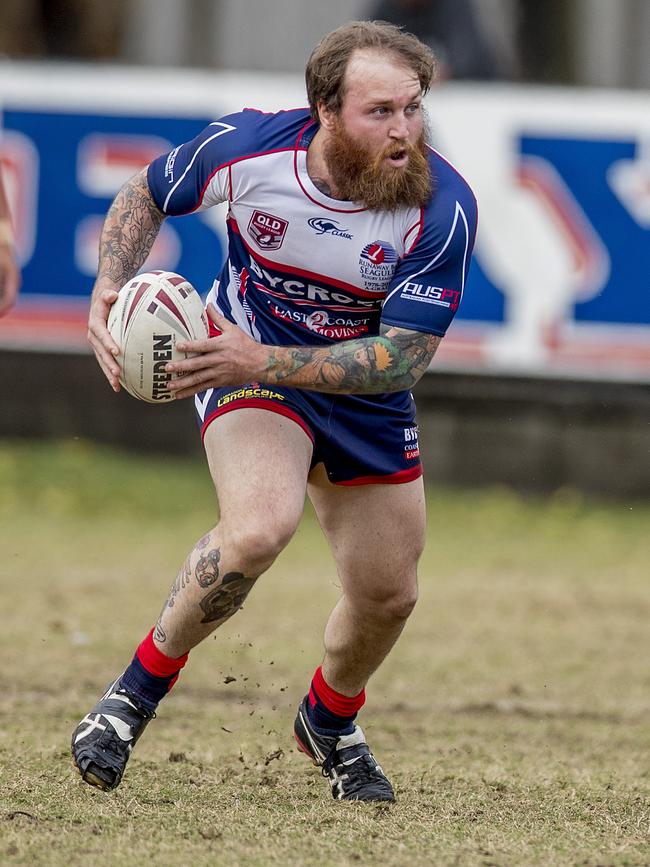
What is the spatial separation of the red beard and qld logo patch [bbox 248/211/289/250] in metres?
0.26

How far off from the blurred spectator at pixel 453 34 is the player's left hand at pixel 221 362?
8.63 m

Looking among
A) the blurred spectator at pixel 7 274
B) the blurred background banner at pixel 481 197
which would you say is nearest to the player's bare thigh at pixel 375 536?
the blurred spectator at pixel 7 274

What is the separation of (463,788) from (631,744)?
55.0 inches

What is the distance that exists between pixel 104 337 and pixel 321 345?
0.79 m

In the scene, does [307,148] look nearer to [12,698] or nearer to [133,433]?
[12,698]

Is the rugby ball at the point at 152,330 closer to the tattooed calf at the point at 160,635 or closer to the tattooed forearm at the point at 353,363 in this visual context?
the tattooed forearm at the point at 353,363

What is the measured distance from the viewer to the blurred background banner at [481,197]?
1284cm

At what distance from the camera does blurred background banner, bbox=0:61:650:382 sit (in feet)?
42.1

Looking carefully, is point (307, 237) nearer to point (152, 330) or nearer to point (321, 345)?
point (321, 345)

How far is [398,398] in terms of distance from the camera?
17.6 ft

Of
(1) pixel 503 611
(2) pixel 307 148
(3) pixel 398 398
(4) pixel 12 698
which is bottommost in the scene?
(1) pixel 503 611

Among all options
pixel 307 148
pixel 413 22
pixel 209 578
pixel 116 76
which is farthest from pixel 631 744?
pixel 116 76

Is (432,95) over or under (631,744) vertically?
over

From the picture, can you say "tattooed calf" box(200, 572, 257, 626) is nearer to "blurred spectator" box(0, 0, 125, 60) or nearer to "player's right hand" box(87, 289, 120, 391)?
"player's right hand" box(87, 289, 120, 391)
